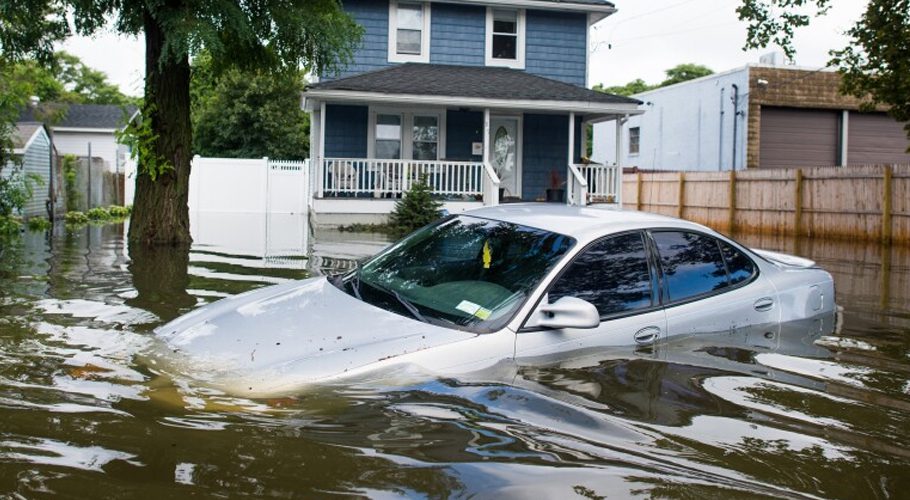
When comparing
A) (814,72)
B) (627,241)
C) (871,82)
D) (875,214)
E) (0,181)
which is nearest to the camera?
(627,241)

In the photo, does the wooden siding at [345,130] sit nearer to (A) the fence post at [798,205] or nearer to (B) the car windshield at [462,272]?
(A) the fence post at [798,205]

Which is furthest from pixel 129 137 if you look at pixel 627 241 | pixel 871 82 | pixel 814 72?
pixel 814 72

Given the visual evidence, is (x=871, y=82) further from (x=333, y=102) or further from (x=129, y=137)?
(x=129, y=137)

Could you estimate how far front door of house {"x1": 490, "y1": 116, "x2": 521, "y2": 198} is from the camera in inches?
931

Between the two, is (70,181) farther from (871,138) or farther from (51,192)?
(871,138)

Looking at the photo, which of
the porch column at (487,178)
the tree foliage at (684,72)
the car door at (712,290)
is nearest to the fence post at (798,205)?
the porch column at (487,178)

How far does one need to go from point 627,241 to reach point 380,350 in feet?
6.59

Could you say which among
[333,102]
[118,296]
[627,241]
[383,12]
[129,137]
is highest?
[383,12]

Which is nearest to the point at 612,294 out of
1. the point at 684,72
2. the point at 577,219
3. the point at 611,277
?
the point at 611,277

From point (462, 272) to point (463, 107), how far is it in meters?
→ 16.8

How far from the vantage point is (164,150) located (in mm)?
12836

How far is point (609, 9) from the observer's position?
23.8 m

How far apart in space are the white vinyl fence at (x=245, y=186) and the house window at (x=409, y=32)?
6052mm

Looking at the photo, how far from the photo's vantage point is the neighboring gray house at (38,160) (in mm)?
21156
